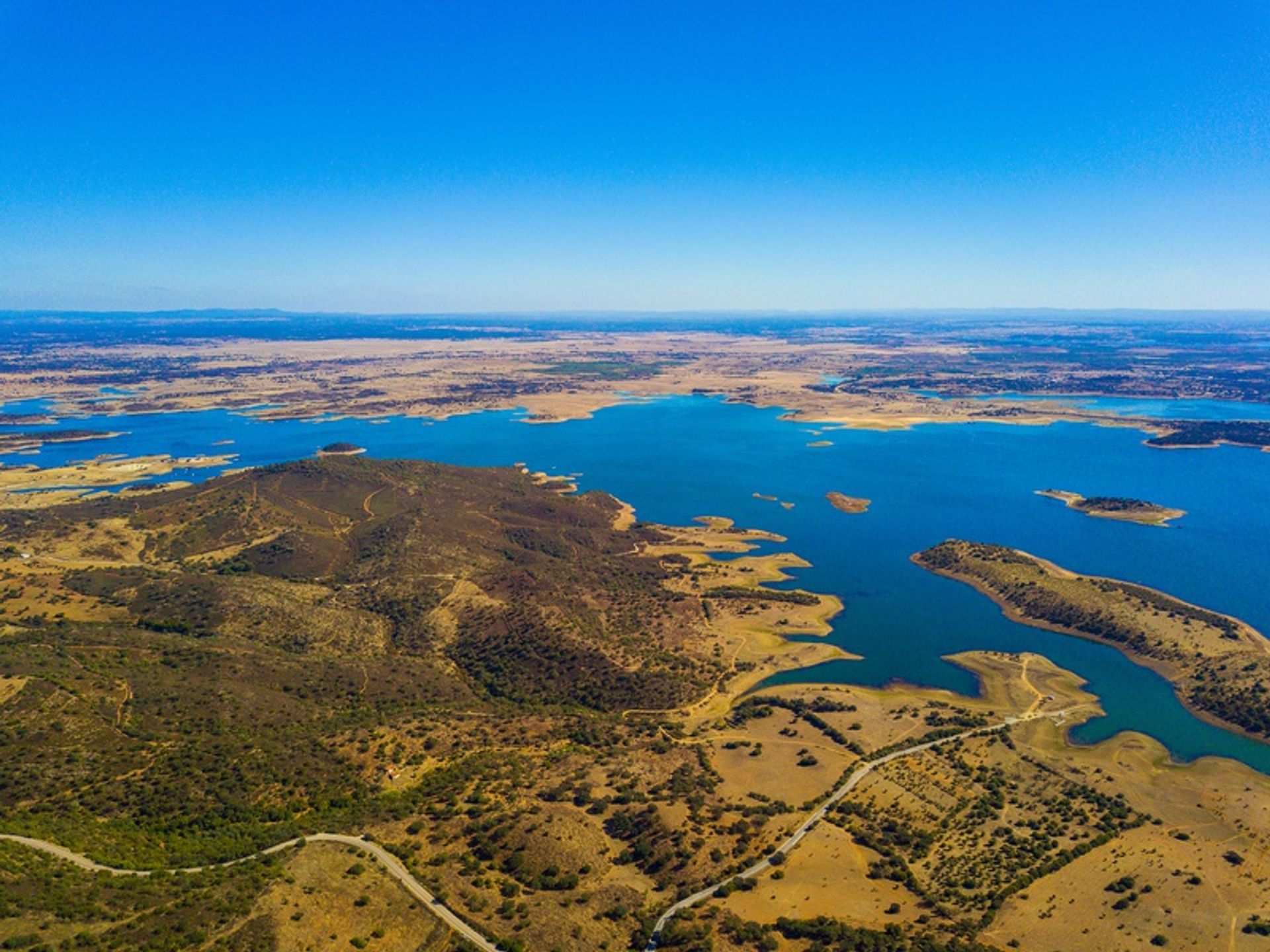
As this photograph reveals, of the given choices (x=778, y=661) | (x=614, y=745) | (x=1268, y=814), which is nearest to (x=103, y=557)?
(x=614, y=745)

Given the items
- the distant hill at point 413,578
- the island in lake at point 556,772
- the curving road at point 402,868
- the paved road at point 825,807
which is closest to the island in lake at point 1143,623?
the island in lake at point 556,772

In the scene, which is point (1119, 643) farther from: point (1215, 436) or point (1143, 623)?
point (1215, 436)

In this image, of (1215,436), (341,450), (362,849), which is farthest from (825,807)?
(1215,436)

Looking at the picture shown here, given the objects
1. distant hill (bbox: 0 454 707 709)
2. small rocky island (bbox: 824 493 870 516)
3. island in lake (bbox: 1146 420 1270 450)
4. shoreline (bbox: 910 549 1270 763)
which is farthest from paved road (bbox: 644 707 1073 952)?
island in lake (bbox: 1146 420 1270 450)

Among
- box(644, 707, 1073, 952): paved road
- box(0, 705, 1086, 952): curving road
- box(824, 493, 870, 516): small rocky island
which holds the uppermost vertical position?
box(824, 493, 870, 516): small rocky island

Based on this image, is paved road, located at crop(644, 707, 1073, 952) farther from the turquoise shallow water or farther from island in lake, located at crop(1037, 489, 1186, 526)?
island in lake, located at crop(1037, 489, 1186, 526)

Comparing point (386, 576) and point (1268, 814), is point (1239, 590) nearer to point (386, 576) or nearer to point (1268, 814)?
point (1268, 814)
